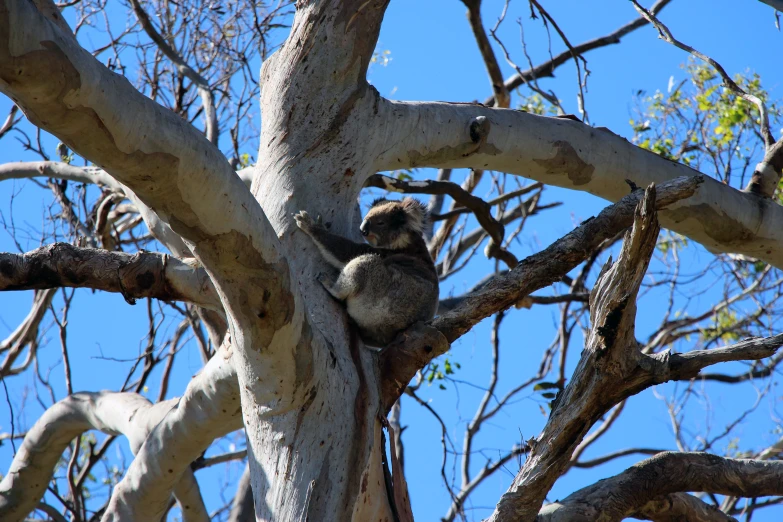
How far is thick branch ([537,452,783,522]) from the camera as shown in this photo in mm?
3347

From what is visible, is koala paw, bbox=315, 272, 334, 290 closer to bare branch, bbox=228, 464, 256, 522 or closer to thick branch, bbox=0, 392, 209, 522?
thick branch, bbox=0, 392, 209, 522

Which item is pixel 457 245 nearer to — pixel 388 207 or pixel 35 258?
pixel 388 207

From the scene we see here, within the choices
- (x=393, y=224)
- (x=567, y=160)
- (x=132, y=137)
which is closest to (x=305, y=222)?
(x=132, y=137)

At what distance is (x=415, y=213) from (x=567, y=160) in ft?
3.53

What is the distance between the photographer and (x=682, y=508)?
373 cm

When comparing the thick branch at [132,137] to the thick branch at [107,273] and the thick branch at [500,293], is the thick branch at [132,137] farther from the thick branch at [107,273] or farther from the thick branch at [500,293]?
the thick branch at [107,273]

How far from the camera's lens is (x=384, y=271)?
4.08 m

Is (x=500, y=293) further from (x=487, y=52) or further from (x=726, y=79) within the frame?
(x=487, y=52)

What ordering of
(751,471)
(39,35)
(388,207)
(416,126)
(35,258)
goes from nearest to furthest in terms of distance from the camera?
(39,35) → (35,258) → (751,471) → (416,126) → (388,207)

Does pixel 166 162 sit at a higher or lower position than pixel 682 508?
higher

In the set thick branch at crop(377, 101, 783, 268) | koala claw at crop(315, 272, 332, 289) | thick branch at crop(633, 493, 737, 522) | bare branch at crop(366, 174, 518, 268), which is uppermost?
bare branch at crop(366, 174, 518, 268)

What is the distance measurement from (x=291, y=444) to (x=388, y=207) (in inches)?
102

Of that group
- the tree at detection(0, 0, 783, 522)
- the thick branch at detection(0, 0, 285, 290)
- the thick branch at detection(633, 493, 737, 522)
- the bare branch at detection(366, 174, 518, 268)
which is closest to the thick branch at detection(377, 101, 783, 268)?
the tree at detection(0, 0, 783, 522)

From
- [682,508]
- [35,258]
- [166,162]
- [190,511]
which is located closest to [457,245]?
[190,511]
